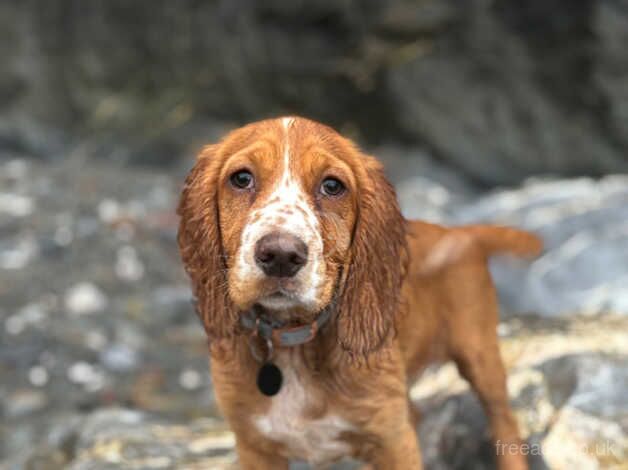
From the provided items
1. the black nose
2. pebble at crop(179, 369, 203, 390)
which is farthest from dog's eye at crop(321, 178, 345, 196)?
pebble at crop(179, 369, 203, 390)

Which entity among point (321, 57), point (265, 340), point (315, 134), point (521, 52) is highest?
point (321, 57)

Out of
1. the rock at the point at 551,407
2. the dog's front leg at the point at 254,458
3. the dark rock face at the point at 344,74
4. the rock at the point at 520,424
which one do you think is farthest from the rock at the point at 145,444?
the dark rock face at the point at 344,74

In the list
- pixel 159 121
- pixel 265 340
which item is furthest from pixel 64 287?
pixel 265 340

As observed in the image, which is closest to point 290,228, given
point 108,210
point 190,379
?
point 190,379

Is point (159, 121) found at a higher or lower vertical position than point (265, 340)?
higher

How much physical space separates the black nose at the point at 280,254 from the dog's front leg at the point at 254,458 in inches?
34.0

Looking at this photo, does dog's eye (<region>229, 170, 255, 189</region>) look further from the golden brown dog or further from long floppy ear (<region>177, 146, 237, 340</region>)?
long floppy ear (<region>177, 146, 237, 340</region>)

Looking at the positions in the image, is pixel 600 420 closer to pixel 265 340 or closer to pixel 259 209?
pixel 265 340

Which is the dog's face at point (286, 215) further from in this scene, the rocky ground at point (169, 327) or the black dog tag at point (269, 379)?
the rocky ground at point (169, 327)

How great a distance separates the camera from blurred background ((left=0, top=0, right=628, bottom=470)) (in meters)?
4.23

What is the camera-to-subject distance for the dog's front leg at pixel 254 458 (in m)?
3.09

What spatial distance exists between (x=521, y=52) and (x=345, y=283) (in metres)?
5.54

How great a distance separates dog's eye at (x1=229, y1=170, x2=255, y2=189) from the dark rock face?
531cm

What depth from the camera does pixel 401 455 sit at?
9.83 ft
